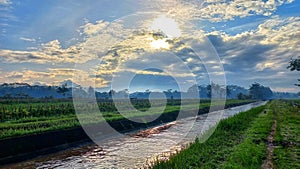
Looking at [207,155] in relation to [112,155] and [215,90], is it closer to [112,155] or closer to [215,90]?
[112,155]

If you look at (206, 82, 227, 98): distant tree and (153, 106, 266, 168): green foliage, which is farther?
(206, 82, 227, 98): distant tree

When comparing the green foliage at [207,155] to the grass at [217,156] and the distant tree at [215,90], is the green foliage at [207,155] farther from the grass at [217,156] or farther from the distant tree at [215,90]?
the distant tree at [215,90]

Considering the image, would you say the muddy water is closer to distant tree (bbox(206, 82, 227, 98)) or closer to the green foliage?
the green foliage

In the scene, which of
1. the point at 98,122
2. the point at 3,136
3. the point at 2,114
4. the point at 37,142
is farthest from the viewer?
the point at 2,114

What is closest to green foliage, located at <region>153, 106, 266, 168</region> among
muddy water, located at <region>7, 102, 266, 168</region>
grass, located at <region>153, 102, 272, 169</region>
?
grass, located at <region>153, 102, 272, 169</region>

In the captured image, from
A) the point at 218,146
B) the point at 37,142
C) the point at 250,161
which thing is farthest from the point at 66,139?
the point at 250,161

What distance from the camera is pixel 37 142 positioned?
58.0ft

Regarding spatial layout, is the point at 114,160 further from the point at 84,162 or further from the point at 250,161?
the point at 250,161

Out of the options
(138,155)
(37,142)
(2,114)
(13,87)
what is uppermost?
(13,87)

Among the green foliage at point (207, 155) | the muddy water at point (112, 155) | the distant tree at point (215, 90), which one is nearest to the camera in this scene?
the green foliage at point (207, 155)

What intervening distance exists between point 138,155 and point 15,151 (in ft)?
23.6

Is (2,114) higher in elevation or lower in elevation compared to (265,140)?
higher

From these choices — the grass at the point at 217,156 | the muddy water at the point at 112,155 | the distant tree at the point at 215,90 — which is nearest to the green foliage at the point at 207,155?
the grass at the point at 217,156

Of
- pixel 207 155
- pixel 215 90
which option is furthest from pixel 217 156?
pixel 215 90
